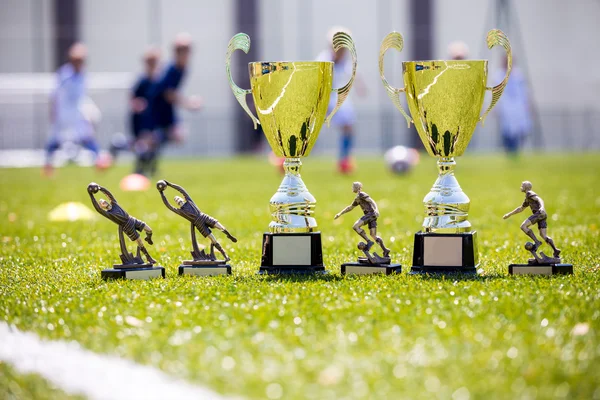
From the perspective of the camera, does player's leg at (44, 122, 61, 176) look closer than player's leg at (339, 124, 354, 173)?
No

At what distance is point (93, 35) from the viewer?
2812 centimetres

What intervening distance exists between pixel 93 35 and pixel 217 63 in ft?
12.1

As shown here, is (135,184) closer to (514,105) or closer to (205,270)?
(205,270)

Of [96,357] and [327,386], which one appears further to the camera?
[96,357]

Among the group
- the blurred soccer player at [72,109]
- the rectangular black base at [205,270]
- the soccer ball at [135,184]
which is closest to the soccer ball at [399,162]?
the soccer ball at [135,184]

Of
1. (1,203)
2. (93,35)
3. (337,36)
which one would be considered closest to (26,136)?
(93,35)

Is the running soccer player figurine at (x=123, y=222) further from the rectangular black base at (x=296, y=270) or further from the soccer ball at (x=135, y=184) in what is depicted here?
the soccer ball at (x=135, y=184)

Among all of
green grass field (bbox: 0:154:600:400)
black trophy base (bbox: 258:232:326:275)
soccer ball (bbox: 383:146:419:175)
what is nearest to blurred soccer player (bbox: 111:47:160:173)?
soccer ball (bbox: 383:146:419:175)

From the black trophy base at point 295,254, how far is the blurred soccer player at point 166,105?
8927 millimetres

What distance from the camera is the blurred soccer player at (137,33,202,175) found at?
539 inches

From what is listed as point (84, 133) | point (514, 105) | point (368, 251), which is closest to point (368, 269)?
point (368, 251)

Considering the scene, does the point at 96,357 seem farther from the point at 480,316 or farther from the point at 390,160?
the point at 390,160

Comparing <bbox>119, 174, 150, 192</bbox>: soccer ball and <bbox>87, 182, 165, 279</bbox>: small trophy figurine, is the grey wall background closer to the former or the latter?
<bbox>119, 174, 150, 192</bbox>: soccer ball

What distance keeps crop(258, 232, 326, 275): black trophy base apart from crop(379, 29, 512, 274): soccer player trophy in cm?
46
